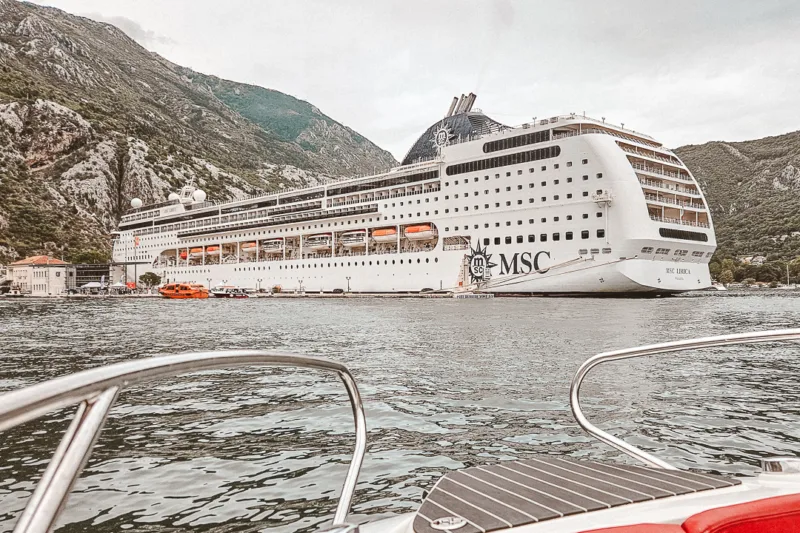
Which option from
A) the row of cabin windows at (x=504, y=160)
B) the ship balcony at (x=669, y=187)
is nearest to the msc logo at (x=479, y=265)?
the row of cabin windows at (x=504, y=160)

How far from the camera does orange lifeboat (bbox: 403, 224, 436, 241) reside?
4184cm

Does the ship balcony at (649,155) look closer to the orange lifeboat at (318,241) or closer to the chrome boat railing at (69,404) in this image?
the orange lifeboat at (318,241)

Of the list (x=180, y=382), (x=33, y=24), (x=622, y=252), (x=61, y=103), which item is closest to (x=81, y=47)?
(x=33, y=24)

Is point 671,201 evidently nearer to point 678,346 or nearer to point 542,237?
point 542,237

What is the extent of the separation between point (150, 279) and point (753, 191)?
83.6 meters

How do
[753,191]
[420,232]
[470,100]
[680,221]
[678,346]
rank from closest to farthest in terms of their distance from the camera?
[678,346] → [680,221] → [420,232] → [470,100] → [753,191]

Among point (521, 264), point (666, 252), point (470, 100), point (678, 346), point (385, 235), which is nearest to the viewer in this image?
point (678, 346)

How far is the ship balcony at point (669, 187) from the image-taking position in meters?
35.9

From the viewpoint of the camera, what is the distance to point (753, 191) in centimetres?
8162

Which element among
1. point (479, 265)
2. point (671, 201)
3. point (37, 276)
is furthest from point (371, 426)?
point (37, 276)

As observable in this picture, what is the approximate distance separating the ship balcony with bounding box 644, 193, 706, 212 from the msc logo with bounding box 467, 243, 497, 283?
35.1 feet

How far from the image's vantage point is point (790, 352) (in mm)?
11195

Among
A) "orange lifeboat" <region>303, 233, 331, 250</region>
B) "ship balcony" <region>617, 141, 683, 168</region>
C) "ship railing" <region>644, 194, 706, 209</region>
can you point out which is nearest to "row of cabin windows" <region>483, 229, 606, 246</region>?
"ship railing" <region>644, 194, 706, 209</region>

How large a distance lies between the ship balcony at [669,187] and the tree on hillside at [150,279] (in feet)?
170
